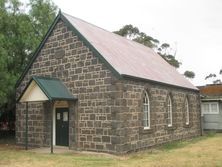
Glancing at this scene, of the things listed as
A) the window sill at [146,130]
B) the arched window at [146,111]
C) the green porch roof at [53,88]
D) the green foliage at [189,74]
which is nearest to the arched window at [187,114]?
the arched window at [146,111]

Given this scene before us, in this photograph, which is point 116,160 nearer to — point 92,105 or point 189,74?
point 92,105

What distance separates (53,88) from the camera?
18.2 m

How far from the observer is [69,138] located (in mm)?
18500

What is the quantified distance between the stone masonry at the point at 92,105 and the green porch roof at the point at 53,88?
342mm

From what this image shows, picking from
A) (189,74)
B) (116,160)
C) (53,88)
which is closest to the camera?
(116,160)

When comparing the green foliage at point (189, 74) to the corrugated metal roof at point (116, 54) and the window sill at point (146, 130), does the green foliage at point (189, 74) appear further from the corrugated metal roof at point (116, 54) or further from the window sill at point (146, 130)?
the window sill at point (146, 130)

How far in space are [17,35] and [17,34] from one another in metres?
0.07

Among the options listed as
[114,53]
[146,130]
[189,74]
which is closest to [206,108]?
[146,130]

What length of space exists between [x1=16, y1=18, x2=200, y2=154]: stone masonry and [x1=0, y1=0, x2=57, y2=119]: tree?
173cm

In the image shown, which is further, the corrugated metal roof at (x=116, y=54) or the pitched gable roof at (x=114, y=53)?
the corrugated metal roof at (x=116, y=54)

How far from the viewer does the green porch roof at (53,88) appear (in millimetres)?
17531

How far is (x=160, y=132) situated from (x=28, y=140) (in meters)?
7.66

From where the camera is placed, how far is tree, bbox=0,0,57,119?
75.0 ft

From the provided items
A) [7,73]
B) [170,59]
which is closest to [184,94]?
[7,73]
